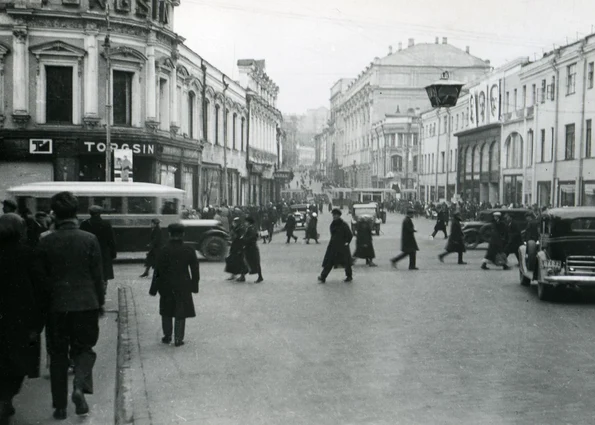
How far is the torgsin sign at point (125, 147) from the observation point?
28094mm

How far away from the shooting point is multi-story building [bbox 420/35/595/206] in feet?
123

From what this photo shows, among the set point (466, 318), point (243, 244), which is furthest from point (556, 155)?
point (466, 318)

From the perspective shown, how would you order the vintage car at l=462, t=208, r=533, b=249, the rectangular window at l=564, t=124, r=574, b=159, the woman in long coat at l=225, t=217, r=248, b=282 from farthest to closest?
the rectangular window at l=564, t=124, r=574, b=159
the vintage car at l=462, t=208, r=533, b=249
the woman in long coat at l=225, t=217, r=248, b=282

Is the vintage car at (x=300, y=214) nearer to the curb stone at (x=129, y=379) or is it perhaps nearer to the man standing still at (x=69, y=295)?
the curb stone at (x=129, y=379)

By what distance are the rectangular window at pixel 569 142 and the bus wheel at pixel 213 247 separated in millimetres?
Result: 24347

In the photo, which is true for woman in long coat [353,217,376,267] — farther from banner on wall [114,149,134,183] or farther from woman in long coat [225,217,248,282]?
banner on wall [114,149,134,183]

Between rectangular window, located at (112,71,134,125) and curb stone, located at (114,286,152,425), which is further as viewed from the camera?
rectangular window, located at (112,71,134,125)

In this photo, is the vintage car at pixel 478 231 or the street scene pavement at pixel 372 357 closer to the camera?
the street scene pavement at pixel 372 357

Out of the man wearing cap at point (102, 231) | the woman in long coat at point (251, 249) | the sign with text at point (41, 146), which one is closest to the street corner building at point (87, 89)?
the sign with text at point (41, 146)

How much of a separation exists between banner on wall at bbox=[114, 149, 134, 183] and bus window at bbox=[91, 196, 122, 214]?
6.90m

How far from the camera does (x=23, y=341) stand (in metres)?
5.70

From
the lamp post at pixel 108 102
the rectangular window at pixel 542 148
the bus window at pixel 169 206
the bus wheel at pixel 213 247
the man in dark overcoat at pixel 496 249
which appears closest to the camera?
the man in dark overcoat at pixel 496 249

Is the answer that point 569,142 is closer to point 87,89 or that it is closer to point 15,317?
point 87,89

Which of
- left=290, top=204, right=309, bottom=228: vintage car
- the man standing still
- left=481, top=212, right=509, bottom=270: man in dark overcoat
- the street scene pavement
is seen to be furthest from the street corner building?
the man standing still
